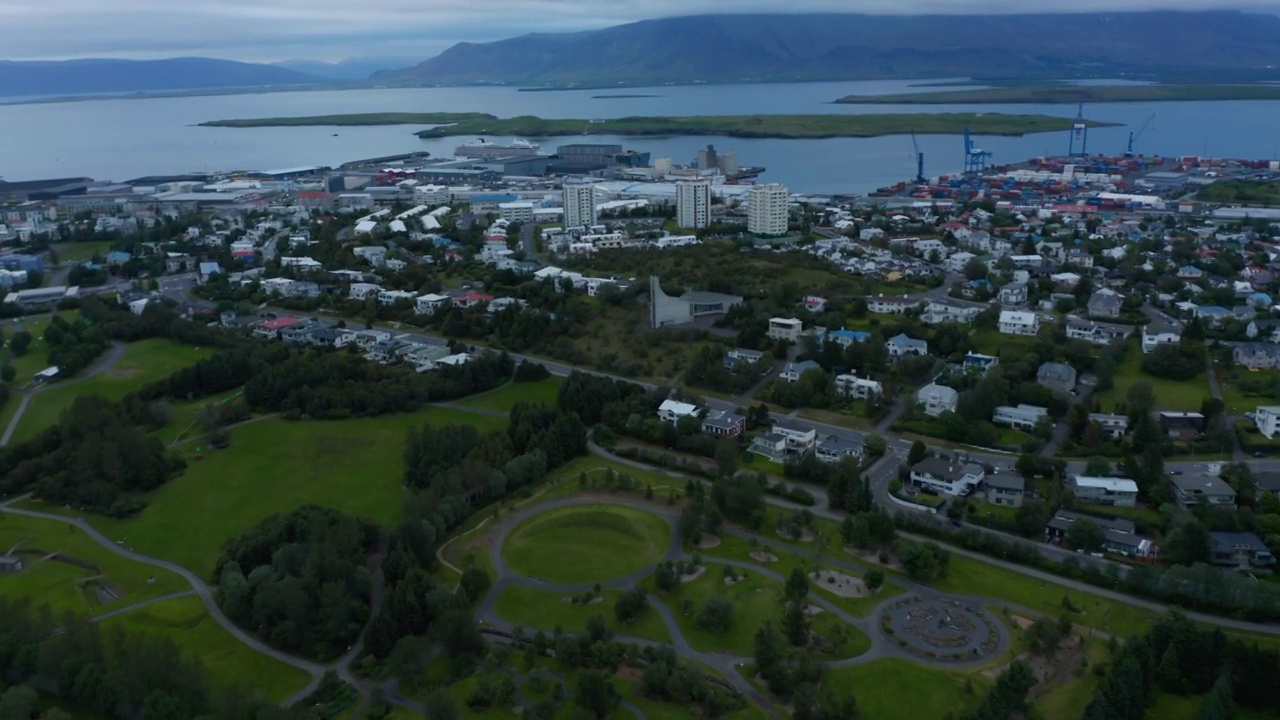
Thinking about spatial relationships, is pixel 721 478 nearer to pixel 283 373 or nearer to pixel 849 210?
pixel 283 373

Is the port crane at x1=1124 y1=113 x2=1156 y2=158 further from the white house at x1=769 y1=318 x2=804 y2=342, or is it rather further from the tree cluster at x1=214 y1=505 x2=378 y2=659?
the tree cluster at x1=214 y1=505 x2=378 y2=659

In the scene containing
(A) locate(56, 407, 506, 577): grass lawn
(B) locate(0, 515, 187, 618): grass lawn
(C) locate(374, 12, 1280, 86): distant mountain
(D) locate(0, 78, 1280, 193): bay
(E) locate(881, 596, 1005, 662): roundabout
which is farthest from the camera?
(C) locate(374, 12, 1280, 86): distant mountain

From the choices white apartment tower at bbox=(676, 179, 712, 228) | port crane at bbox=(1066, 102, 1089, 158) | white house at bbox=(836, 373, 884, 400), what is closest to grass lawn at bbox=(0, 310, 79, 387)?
white house at bbox=(836, 373, 884, 400)

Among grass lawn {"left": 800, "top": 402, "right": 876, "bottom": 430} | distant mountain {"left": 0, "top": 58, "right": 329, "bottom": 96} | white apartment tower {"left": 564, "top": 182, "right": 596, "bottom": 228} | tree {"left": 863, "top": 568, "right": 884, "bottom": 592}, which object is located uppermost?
distant mountain {"left": 0, "top": 58, "right": 329, "bottom": 96}

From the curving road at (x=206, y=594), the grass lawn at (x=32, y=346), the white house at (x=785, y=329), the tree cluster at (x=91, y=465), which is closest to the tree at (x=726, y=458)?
the white house at (x=785, y=329)

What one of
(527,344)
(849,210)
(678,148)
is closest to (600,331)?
(527,344)

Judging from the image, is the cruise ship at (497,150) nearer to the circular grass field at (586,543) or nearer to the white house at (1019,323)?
the white house at (1019,323)

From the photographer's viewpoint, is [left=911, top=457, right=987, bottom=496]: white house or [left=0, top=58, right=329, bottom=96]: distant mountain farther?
[left=0, top=58, right=329, bottom=96]: distant mountain

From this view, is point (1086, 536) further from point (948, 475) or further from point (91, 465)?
point (91, 465)
